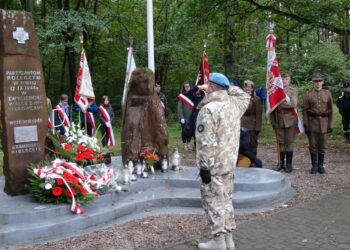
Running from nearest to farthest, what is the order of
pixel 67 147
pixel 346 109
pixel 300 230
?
pixel 300 230 → pixel 67 147 → pixel 346 109

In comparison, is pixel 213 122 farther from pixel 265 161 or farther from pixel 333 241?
pixel 265 161

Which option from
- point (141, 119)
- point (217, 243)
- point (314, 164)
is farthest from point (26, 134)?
point (314, 164)

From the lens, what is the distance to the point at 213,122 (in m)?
4.75

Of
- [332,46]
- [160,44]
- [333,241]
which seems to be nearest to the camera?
[333,241]

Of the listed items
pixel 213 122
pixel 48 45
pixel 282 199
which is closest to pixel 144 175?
pixel 282 199

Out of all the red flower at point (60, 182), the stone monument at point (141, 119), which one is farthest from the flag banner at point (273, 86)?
the red flower at point (60, 182)

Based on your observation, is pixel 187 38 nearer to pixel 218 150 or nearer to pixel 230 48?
pixel 230 48

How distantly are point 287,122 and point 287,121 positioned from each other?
2 cm

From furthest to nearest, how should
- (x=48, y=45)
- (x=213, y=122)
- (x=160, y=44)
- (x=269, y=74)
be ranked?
(x=160, y=44), (x=48, y=45), (x=269, y=74), (x=213, y=122)

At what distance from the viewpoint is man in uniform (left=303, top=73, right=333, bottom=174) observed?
8.94 meters

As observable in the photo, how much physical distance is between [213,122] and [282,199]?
3.14 m

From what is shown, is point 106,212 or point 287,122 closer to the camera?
point 106,212

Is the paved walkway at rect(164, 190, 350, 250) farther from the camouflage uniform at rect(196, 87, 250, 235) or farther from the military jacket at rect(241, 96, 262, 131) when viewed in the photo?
the military jacket at rect(241, 96, 262, 131)

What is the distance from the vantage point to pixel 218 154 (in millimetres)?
4828
